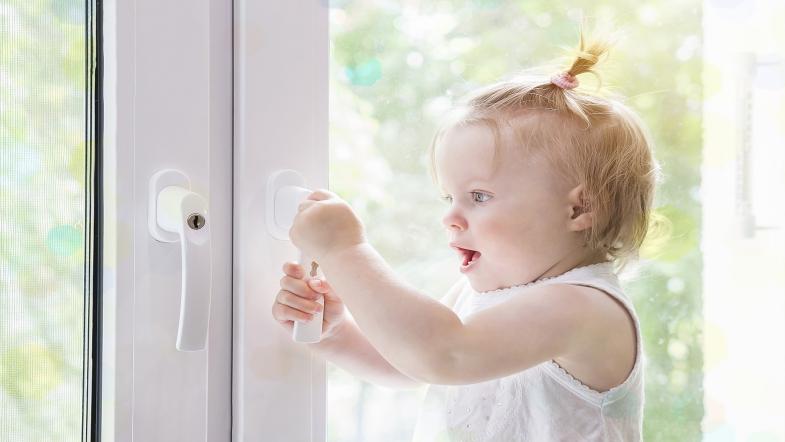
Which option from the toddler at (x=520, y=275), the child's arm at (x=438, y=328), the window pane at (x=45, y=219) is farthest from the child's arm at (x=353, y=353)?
the window pane at (x=45, y=219)

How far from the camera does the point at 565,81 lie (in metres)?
0.89

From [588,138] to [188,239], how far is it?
1.45 ft

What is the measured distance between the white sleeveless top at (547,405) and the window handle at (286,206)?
0.66 feet

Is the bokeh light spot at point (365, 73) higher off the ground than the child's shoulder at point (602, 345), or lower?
higher

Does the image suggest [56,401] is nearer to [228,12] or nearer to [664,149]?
[228,12]

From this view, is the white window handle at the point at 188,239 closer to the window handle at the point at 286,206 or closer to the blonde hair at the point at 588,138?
the window handle at the point at 286,206

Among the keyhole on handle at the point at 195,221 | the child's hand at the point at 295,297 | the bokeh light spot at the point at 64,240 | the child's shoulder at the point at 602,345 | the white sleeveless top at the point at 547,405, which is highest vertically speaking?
the keyhole on handle at the point at 195,221

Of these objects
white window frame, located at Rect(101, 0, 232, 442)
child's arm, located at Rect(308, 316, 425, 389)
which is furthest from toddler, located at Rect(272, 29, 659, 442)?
white window frame, located at Rect(101, 0, 232, 442)

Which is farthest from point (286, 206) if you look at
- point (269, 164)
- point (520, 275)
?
point (520, 275)

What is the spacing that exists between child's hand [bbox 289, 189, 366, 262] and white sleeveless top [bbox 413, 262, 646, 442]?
7.6 inches

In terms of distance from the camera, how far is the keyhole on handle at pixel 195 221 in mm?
762

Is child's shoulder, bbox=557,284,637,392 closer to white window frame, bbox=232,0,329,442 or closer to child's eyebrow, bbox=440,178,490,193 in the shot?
child's eyebrow, bbox=440,178,490,193

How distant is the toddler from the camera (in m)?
0.79

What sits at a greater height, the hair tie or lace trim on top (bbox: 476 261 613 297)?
the hair tie
